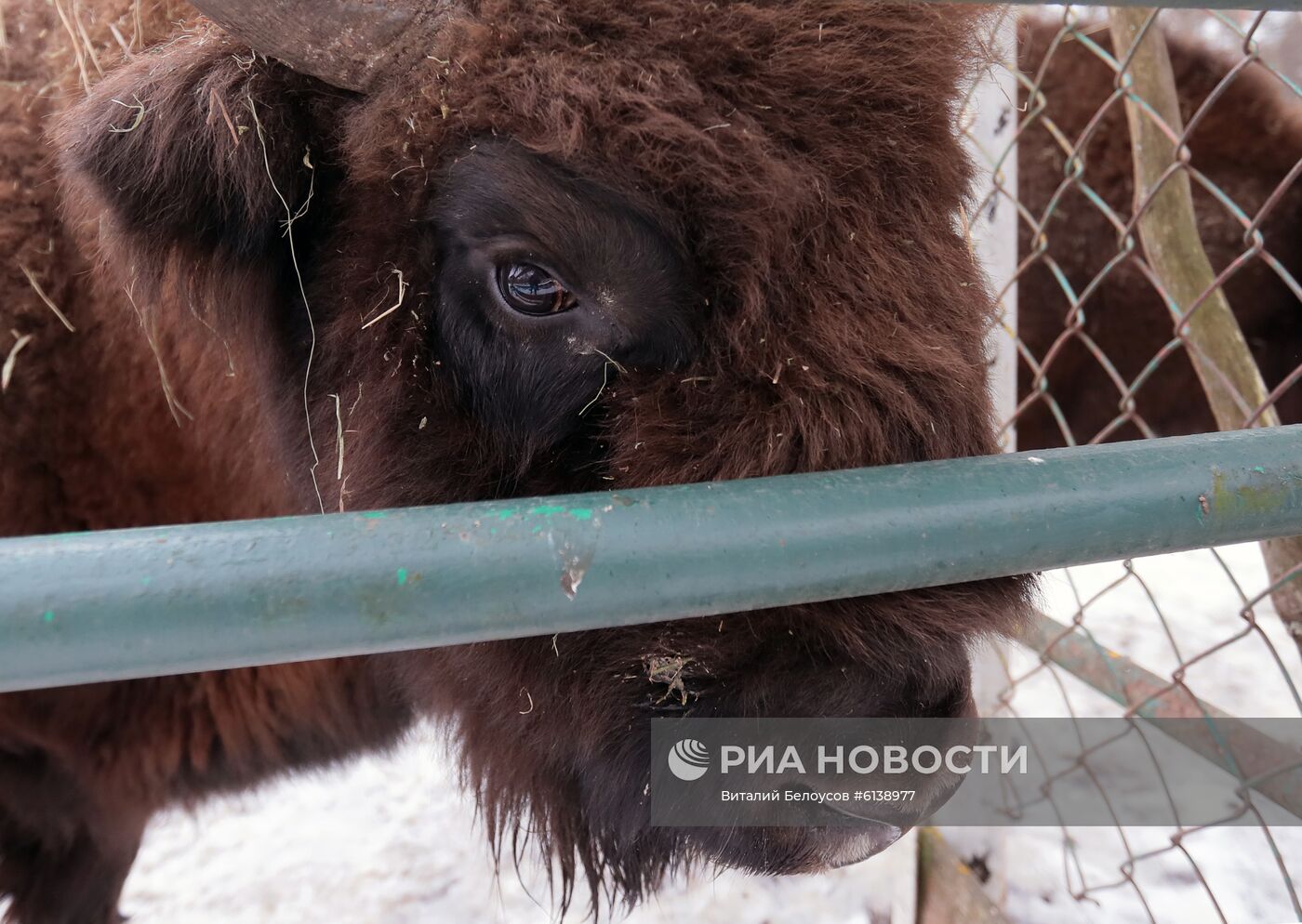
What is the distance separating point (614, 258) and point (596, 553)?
640mm

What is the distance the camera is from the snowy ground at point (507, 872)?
2771 mm

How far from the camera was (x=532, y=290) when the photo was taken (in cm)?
137

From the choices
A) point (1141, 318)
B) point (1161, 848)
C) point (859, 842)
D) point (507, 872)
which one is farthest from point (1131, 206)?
point (507, 872)

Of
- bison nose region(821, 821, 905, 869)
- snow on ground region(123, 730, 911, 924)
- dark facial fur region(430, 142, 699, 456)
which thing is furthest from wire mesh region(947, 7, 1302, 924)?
dark facial fur region(430, 142, 699, 456)

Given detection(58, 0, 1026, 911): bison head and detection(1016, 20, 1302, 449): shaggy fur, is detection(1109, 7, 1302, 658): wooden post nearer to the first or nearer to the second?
detection(58, 0, 1026, 911): bison head

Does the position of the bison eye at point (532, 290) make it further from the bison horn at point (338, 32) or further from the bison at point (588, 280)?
Answer: the bison horn at point (338, 32)

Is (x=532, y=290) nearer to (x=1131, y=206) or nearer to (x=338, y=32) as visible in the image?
(x=338, y=32)

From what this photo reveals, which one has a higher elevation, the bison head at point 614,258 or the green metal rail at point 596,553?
the bison head at point 614,258

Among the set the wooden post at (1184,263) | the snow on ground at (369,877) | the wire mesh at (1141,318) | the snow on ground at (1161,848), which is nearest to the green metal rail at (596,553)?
the snow on ground at (1161,848)

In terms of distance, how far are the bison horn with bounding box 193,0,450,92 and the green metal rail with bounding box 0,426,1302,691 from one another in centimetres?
87

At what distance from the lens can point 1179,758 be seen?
11.2 ft

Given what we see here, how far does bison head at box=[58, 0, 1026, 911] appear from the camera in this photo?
4.09 ft

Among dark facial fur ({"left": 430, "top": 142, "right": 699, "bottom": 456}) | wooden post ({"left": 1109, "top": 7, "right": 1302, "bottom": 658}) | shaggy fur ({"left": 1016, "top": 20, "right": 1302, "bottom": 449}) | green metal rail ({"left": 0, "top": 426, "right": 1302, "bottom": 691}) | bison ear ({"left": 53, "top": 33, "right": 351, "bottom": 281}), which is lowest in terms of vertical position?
green metal rail ({"left": 0, "top": 426, "right": 1302, "bottom": 691})

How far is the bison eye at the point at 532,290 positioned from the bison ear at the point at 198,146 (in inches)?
16.9
